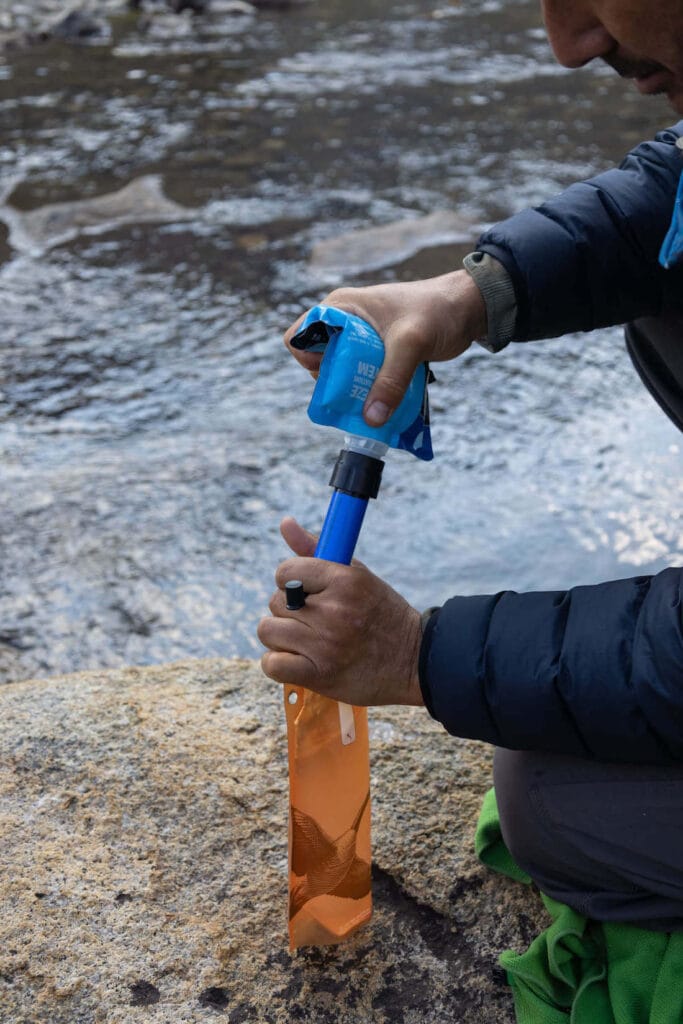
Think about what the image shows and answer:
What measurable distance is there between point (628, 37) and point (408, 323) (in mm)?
633

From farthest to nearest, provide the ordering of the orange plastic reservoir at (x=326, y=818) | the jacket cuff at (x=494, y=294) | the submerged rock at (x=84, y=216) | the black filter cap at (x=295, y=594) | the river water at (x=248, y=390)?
the submerged rock at (x=84, y=216) < the river water at (x=248, y=390) < the jacket cuff at (x=494, y=294) < the orange plastic reservoir at (x=326, y=818) < the black filter cap at (x=295, y=594)

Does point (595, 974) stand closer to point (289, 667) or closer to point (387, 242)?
point (289, 667)

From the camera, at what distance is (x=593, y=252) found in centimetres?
220

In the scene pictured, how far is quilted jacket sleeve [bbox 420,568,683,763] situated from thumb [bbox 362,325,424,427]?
1.01ft

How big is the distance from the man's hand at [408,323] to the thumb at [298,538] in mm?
211

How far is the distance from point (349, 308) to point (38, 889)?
42.9 inches

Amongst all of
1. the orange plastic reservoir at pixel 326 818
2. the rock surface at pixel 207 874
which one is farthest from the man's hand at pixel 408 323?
the rock surface at pixel 207 874

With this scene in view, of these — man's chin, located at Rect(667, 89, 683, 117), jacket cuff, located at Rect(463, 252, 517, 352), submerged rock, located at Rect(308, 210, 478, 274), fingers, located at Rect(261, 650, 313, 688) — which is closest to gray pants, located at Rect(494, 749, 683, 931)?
fingers, located at Rect(261, 650, 313, 688)

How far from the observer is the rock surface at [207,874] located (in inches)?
67.2

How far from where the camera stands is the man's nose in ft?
Answer: 6.36

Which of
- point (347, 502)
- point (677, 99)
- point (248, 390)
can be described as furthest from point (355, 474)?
point (248, 390)

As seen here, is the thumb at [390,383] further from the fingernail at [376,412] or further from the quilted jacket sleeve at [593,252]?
the quilted jacket sleeve at [593,252]

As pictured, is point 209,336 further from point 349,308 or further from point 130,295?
point 349,308

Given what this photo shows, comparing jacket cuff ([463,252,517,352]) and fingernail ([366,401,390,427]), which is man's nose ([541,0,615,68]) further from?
fingernail ([366,401,390,427])
